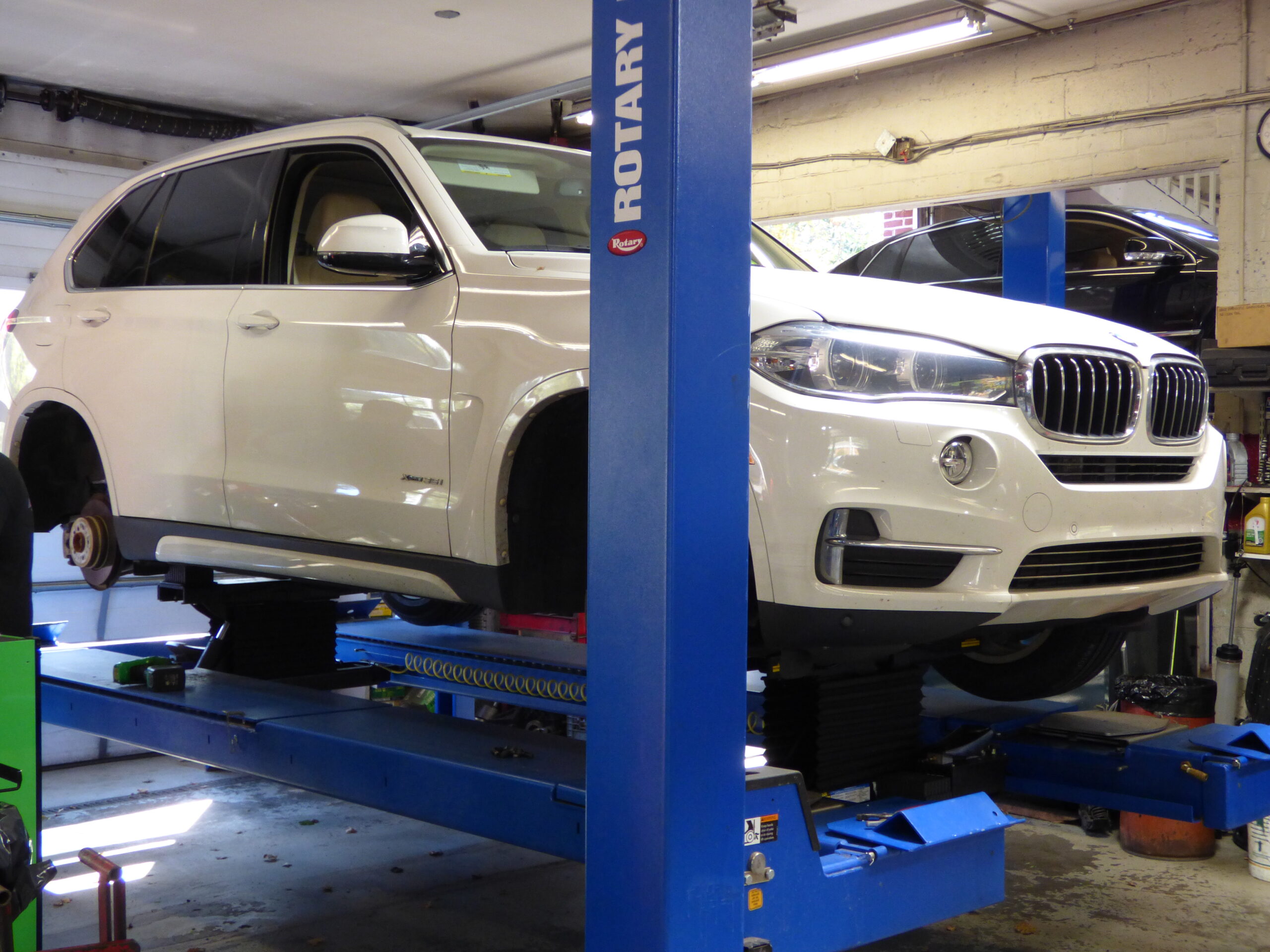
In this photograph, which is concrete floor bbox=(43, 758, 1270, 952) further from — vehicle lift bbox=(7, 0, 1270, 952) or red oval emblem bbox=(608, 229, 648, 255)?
red oval emblem bbox=(608, 229, 648, 255)

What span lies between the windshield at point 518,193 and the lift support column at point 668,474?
1176 mm

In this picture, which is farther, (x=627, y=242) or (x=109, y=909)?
(x=109, y=909)

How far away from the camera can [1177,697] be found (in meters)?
4.71

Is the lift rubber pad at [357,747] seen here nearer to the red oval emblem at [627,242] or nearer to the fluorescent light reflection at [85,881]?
the fluorescent light reflection at [85,881]

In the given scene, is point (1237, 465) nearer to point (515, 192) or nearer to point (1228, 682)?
point (1228, 682)

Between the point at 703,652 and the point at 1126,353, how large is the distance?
151cm

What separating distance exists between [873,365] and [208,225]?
2352 millimetres

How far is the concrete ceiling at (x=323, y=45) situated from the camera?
6645 millimetres

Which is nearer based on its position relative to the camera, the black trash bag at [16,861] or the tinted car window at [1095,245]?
the black trash bag at [16,861]

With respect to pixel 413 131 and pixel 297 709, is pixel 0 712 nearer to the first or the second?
pixel 297 709

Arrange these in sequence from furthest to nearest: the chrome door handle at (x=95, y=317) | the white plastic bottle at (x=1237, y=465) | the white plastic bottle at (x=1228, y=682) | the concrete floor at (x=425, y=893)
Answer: the white plastic bottle at (x=1237, y=465), the white plastic bottle at (x=1228, y=682), the chrome door handle at (x=95, y=317), the concrete floor at (x=425, y=893)

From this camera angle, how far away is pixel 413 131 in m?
3.46

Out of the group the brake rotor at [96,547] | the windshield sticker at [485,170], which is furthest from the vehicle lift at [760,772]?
the windshield sticker at [485,170]

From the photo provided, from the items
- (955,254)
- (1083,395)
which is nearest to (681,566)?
(1083,395)
